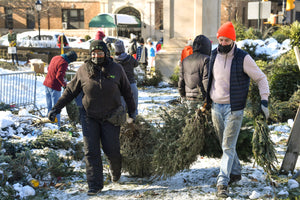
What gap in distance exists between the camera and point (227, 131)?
13.6 feet

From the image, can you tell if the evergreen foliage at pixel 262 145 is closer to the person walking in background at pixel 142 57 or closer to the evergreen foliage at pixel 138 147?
the evergreen foliage at pixel 138 147

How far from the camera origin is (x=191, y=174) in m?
5.04

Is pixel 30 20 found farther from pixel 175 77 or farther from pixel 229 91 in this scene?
pixel 229 91

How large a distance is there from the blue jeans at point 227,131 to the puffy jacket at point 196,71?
957 mm

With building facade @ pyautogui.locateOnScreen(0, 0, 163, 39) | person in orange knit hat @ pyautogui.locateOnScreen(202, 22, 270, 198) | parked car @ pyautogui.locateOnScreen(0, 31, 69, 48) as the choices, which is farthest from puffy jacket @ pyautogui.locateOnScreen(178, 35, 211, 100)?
building facade @ pyautogui.locateOnScreen(0, 0, 163, 39)

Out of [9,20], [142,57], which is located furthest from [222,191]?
[9,20]

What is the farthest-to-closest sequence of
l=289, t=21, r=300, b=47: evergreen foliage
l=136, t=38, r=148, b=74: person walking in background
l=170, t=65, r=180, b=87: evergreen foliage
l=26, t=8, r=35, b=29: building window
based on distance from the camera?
l=26, t=8, r=35, b=29: building window
l=136, t=38, r=148, b=74: person walking in background
l=170, t=65, r=180, b=87: evergreen foliage
l=289, t=21, r=300, b=47: evergreen foliage

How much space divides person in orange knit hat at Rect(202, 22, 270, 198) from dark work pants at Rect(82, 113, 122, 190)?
4.07ft

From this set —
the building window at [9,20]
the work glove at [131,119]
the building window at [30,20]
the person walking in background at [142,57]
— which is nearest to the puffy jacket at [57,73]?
the work glove at [131,119]

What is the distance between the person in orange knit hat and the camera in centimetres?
407

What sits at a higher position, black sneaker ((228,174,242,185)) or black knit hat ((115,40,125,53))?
black knit hat ((115,40,125,53))

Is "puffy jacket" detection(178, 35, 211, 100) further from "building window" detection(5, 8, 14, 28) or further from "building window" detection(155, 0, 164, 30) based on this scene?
"building window" detection(5, 8, 14, 28)

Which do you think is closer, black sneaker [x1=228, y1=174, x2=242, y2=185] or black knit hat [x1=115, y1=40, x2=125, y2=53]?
black sneaker [x1=228, y1=174, x2=242, y2=185]

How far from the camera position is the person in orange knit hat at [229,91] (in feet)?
13.4
